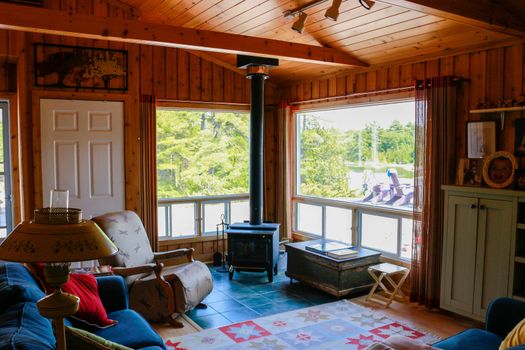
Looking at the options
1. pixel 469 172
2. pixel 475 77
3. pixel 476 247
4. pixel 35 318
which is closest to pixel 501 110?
pixel 475 77

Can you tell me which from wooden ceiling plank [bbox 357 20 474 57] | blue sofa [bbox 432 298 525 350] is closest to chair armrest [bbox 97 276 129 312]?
blue sofa [bbox 432 298 525 350]

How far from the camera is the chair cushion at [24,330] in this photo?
1.63m

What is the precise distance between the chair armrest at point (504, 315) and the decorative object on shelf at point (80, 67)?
14.9ft

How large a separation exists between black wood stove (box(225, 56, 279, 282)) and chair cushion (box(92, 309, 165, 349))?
2.41 meters

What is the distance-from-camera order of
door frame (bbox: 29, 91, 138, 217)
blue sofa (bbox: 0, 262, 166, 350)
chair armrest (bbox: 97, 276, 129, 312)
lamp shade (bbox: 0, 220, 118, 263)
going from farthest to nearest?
1. door frame (bbox: 29, 91, 138, 217)
2. chair armrest (bbox: 97, 276, 129, 312)
3. blue sofa (bbox: 0, 262, 166, 350)
4. lamp shade (bbox: 0, 220, 118, 263)

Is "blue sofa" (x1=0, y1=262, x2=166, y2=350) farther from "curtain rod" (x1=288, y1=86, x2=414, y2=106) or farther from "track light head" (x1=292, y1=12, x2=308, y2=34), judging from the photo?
"curtain rod" (x1=288, y1=86, x2=414, y2=106)

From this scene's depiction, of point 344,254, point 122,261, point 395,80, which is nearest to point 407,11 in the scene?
point 395,80

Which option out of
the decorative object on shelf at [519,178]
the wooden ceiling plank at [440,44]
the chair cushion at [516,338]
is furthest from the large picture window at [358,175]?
the chair cushion at [516,338]

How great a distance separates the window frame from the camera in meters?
6.04

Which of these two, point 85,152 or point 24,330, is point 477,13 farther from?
point 85,152

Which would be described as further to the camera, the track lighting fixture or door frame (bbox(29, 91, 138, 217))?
door frame (bbox(29, 91, 138, 217))

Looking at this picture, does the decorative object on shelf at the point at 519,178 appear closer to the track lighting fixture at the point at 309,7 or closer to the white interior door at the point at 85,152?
the track lighting fixture at the point at 309,7

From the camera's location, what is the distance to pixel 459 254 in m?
4.04

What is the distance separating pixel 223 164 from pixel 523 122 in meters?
3.86
